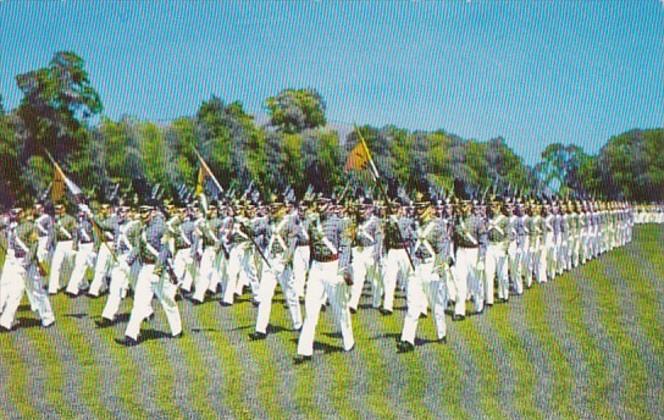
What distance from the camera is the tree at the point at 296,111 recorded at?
147ft

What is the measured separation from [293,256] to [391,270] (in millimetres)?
2291

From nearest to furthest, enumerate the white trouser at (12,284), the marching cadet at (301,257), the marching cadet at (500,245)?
the white trouser at (12,284), the marching cadet at (301,257), the marching cadet at (500,245)

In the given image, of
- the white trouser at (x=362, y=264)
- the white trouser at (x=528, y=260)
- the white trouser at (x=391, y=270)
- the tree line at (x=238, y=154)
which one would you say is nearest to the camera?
the white trouser at (x=391, y=270)

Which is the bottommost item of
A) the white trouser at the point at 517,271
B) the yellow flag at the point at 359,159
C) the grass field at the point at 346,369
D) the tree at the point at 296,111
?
the grass field at the point at 346,369

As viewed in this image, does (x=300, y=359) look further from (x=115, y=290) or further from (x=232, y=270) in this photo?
(x=232, y=270)

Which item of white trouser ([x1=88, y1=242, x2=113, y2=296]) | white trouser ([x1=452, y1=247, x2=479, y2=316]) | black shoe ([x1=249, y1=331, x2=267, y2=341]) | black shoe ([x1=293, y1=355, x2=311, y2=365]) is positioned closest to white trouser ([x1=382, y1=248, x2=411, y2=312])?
white trouser ([x1=452, y1=247, x2=479, y2=316])

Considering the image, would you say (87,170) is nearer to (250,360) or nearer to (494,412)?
(250,360)

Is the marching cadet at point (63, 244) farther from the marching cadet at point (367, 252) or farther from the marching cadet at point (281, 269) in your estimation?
the marching cadet at point (367, 252)

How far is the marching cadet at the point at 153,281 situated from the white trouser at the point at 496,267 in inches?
206

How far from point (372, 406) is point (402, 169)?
1488 inches

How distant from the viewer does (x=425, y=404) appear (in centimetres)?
746

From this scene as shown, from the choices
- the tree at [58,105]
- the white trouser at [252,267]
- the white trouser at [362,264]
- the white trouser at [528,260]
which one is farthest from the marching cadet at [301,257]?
the tree at [58,105]

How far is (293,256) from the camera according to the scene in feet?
36.8

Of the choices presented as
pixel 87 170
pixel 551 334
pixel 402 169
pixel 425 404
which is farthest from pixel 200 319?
pixel 402 169
